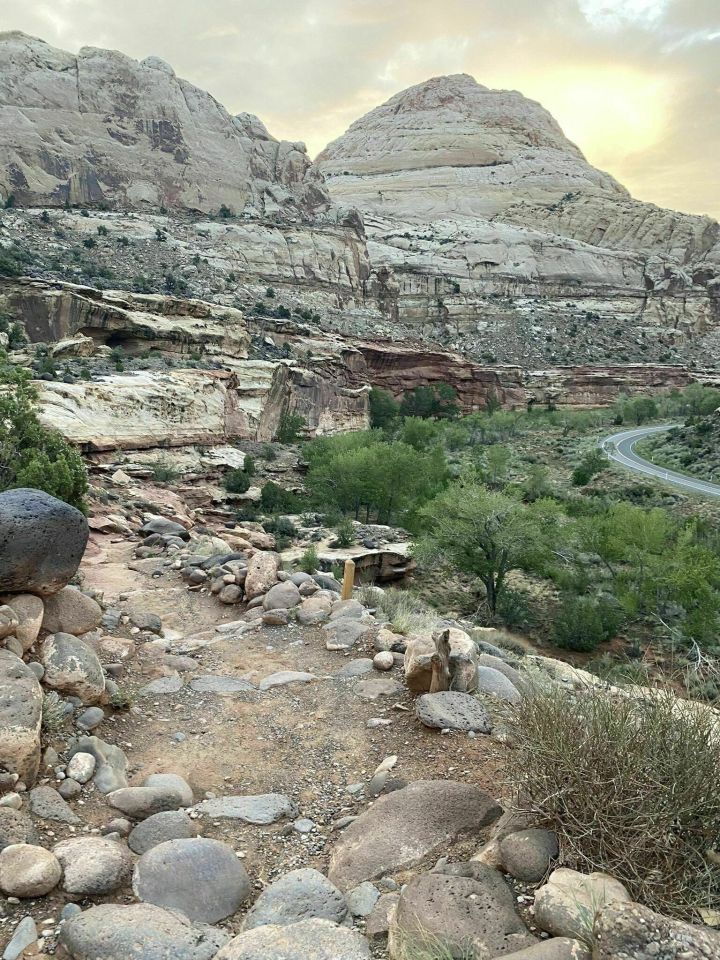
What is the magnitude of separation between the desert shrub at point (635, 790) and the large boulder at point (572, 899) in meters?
0.09

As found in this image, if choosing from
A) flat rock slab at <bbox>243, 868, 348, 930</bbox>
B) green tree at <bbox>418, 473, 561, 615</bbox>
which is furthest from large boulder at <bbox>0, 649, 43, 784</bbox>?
green tree at <bbox>418, 473, 561, 615</bbox>

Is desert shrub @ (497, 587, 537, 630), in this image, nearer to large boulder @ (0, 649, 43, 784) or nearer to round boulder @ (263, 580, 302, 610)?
round boulder @ (263, 580, 302, 610)

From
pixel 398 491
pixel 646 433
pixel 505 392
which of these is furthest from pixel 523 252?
pixel 398 491

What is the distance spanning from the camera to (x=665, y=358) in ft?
246

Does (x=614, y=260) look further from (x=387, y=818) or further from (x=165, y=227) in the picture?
(x=387, y=818)

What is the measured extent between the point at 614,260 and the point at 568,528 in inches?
3328

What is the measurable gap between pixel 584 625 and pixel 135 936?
15466 mm

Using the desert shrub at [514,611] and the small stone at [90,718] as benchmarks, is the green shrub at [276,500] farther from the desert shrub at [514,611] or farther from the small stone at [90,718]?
the small stone at [90,718]

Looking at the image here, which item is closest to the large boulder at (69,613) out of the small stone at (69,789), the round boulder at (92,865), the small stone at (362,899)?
the small stone at (69,789)

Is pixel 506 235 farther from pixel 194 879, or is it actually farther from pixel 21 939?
pixel 21 939

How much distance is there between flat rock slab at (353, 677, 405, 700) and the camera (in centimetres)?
599

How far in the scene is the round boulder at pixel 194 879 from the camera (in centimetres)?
321

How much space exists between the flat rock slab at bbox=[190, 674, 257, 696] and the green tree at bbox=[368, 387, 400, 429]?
46806mm

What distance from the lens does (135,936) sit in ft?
9.16
